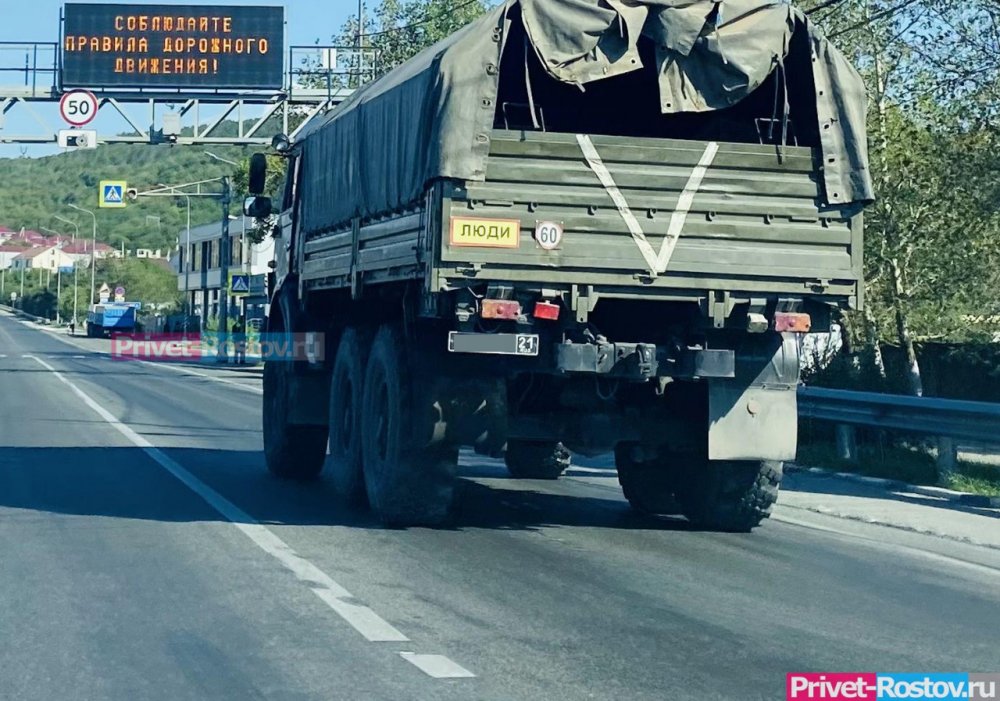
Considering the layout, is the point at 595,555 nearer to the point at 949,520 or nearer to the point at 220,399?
the point at 949,520

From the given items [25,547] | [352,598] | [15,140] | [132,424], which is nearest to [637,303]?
[352,598]

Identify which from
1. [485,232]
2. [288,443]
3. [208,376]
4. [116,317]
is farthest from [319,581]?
[116,317]

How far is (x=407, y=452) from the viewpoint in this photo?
11.7 meters

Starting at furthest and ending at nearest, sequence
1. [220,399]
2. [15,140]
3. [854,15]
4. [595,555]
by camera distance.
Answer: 1. [15,140]
2. [220,399]
3. [854,15]
4. [595,555]

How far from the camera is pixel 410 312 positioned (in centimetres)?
1184

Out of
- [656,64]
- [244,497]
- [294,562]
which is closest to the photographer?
[294,562]

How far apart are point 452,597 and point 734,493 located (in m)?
3.75

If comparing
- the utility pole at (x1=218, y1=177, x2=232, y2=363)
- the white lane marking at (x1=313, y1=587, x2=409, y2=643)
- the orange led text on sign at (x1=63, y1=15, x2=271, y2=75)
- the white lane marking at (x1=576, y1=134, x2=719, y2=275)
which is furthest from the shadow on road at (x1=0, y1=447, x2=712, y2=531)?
the utility pole at (x1=218, y1=177, x2=232, y2=363)

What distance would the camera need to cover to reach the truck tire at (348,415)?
43.9 ft

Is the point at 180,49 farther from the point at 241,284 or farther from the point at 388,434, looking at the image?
the point at 388,434

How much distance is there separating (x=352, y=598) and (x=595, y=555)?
94.0 inches

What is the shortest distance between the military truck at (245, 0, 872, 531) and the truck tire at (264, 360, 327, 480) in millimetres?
3458

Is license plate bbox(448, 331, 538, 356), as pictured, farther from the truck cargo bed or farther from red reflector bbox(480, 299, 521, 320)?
the truck cargo bed

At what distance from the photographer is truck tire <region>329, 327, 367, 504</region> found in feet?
43.9
